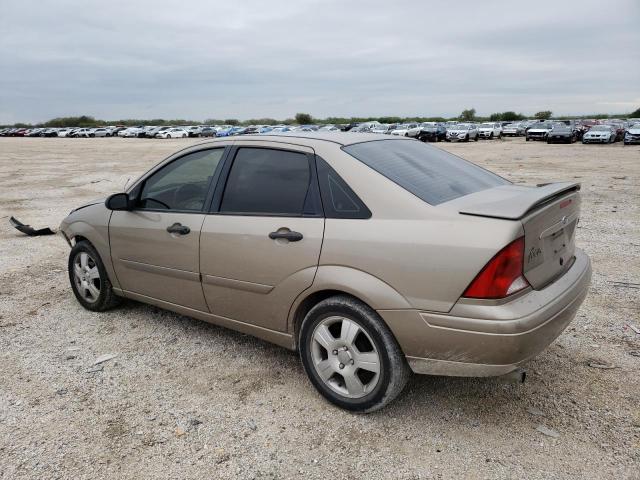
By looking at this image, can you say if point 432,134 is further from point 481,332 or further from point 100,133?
point 100,133

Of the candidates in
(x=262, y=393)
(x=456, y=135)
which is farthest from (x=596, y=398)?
(x=456, y=135)

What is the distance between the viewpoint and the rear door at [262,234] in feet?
10.2

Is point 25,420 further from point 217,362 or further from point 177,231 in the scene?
point 177,231

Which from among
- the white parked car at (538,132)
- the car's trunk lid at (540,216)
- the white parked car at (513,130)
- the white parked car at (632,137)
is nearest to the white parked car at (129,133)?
the white parked car at (513,130)

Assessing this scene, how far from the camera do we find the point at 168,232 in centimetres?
383

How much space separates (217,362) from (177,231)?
1.01 metres

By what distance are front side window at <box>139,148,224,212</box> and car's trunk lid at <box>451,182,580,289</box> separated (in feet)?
6.16

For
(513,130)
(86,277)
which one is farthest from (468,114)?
(86,277)

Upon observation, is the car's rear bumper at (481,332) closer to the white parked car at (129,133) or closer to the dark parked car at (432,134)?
the dark parked car at (432,134)

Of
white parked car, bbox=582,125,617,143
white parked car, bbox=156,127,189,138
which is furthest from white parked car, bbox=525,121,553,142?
white parked car, bbox=156,127,189,138

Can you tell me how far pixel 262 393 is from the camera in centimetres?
336

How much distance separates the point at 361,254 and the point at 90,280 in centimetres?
301

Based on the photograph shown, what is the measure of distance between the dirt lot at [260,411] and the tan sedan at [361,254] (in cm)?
32

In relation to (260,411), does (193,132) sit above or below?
above
